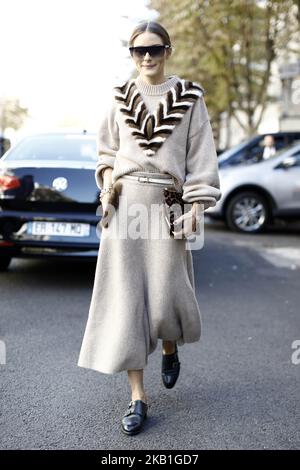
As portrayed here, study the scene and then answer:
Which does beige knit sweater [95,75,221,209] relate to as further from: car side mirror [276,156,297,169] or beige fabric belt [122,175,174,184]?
car side mirror [276,156,297,169]

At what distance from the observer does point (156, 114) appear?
9.11 ft

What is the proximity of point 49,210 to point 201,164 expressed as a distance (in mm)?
2909

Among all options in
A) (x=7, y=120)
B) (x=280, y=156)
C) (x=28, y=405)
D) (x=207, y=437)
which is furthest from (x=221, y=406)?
(x=7, y=120)

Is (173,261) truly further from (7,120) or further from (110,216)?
(7,120)

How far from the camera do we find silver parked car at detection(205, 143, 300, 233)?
9.63 metres

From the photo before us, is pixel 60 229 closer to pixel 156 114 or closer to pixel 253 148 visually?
pixel 156 114

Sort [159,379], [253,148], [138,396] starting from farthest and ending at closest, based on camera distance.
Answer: [253,148] → [159,379] → [138,396]

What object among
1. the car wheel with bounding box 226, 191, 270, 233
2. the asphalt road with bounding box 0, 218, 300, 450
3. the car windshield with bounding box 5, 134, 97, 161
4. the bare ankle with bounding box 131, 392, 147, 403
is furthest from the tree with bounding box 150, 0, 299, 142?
the bare ankle with bounding box 131, 392, 147, 403

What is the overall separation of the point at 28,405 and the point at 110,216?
3.61 feet

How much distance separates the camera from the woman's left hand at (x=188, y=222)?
110 inches

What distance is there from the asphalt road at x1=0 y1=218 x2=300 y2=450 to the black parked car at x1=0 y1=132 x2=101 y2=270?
1.44ft

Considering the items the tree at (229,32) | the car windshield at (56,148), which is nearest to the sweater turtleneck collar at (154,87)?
the car windshield at (56,148)

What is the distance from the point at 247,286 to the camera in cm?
604

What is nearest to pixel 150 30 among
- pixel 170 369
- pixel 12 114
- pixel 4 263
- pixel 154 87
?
pixel 154 87
